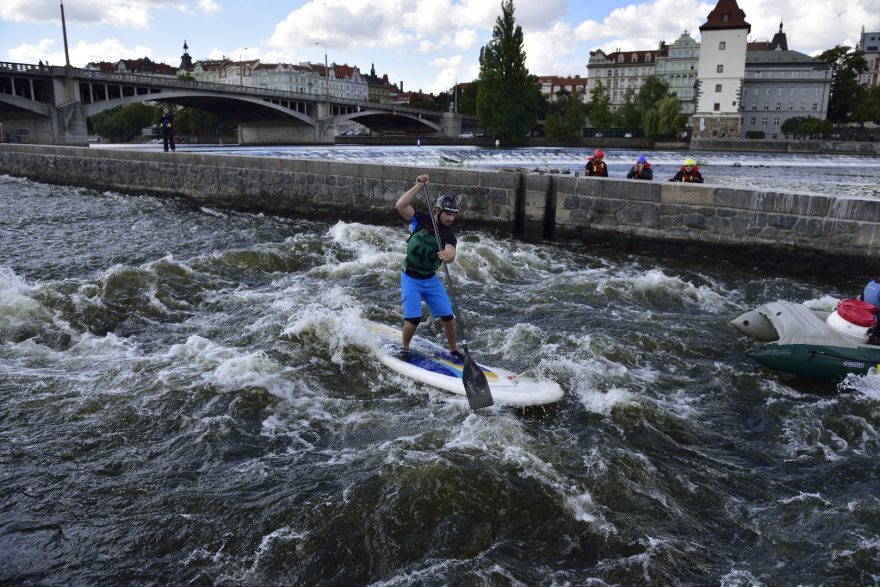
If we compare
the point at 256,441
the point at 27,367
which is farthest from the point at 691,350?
the point at 27,367

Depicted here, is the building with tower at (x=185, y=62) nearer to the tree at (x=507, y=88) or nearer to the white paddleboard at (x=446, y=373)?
the tree at (x=507, y=88)

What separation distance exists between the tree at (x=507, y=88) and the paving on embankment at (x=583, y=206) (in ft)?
150

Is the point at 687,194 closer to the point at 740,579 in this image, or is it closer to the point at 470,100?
the point at 740,579

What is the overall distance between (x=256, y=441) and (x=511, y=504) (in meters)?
2.42

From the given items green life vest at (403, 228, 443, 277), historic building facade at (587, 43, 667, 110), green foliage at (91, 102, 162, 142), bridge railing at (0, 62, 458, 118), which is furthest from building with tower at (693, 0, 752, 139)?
green life vest at (403, 228, 443, 277)

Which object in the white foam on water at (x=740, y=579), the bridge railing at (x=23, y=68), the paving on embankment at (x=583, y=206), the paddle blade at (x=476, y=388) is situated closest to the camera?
the white foam on water at (x=740, y=579)

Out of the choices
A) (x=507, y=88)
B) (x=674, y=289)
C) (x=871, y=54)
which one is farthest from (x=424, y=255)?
(x=871, y=54)

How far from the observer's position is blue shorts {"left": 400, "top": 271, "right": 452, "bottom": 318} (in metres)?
7.30

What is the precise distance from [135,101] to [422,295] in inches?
2029

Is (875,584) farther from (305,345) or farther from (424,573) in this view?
(305,345)

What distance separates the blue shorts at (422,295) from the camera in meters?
7.30

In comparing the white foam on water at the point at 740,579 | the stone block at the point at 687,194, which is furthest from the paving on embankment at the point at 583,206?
the white foam on water at the point at 740,579

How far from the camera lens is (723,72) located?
77.6m

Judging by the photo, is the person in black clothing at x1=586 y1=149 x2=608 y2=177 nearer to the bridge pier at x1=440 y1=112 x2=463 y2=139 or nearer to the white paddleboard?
the white paddleboard
